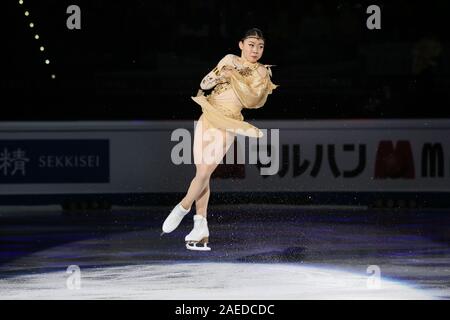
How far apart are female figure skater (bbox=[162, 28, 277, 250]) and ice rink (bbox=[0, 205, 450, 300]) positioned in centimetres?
70

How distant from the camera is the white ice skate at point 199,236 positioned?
8079 millimetres

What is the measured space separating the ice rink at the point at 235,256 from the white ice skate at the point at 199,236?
0.27 feet

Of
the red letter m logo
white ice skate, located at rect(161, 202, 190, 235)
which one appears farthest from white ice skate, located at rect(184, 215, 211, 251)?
the red letter m logo

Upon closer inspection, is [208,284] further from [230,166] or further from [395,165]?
[395,165]

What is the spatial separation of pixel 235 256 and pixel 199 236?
0.33 metres

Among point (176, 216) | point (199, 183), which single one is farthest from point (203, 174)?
point (176, 216)

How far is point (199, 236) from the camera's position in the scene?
862 cm

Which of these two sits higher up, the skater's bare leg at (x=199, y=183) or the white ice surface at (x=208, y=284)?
the skater's bare leg at (x=199, y=183)
